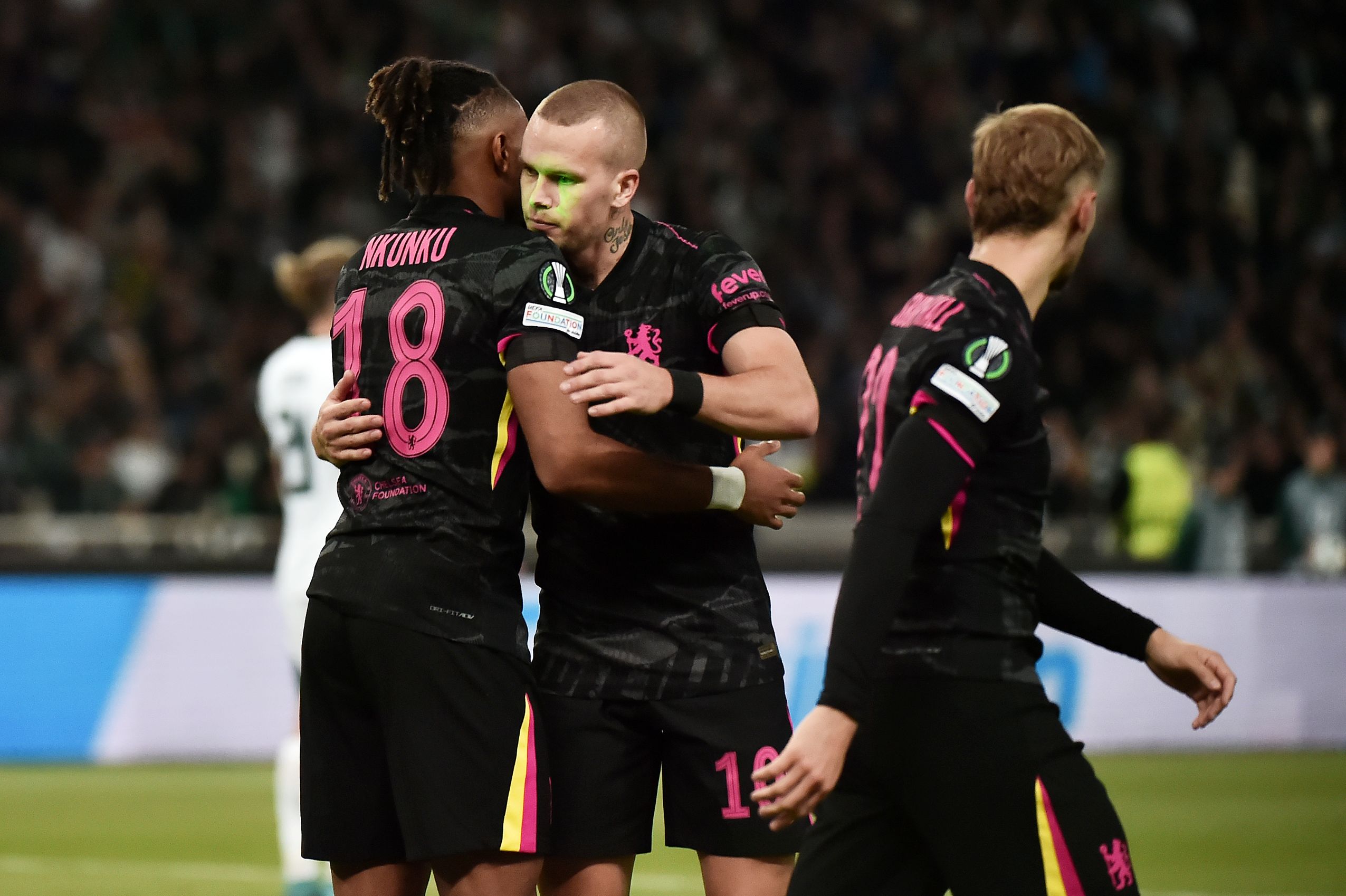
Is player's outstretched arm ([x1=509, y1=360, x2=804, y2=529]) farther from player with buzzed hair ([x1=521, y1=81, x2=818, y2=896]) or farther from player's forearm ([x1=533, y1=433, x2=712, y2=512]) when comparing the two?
player with buzzed hair ([x1=521, y1=81, x2=818, y2=896])

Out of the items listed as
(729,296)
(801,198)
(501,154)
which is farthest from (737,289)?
(801,198)

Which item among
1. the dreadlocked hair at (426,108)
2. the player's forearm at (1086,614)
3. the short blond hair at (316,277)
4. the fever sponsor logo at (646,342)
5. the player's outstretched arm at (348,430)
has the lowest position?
the player's forearm at (1086,614)

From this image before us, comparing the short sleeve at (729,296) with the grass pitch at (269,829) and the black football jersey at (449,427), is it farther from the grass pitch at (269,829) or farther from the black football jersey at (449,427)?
the grass pitch at (269,829)

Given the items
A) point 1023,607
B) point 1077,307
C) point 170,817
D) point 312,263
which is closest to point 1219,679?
point 1023,607

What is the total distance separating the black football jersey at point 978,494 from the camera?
3.37 metres

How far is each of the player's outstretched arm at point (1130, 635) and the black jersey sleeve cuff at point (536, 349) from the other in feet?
3.61

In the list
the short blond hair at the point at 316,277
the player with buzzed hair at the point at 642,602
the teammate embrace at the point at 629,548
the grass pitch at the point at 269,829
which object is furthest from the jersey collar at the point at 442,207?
the grass pitch at the point at 269,829

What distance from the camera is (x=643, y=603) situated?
414 centimetres

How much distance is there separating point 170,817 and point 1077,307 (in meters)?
10.6

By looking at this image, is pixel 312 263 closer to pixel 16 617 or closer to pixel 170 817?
pixel 170 817

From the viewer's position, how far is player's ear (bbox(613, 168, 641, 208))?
412 cm

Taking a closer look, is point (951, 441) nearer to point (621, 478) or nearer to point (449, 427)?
point (621, 478)

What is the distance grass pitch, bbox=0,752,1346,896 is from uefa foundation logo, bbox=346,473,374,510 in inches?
168

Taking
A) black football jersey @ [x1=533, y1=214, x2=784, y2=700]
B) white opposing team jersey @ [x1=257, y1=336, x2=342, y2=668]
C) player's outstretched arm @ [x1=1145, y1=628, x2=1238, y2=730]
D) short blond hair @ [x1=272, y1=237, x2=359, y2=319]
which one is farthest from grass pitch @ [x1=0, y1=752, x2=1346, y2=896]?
player's outstretched arm @ [x1=1145, y1=628, x2=1238, y2=730]
